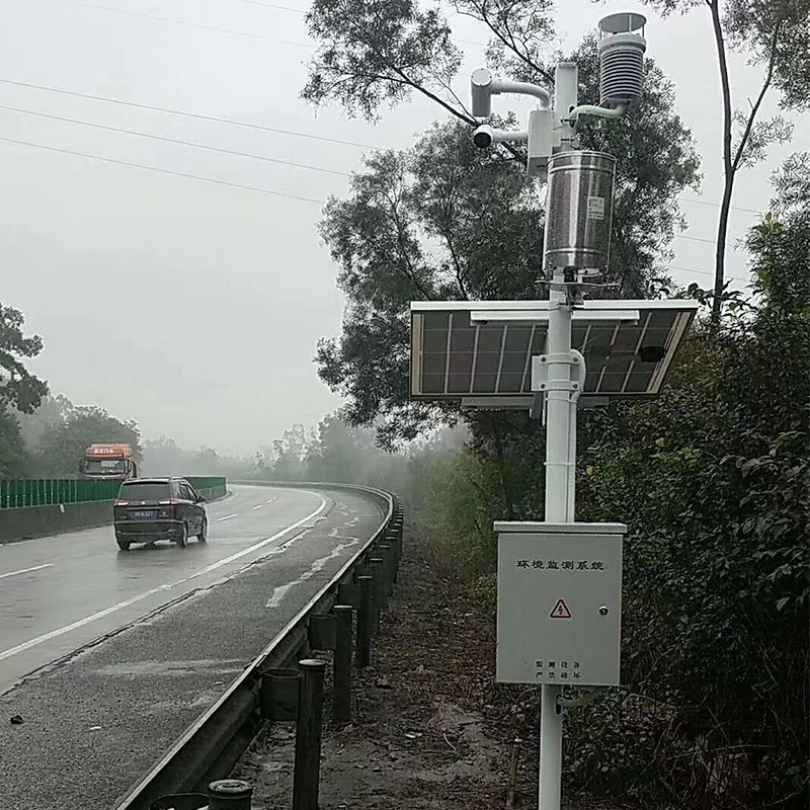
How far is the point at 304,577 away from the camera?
19906mm

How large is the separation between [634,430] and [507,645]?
6307mm

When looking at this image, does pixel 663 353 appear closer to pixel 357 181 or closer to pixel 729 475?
pixel 729 475

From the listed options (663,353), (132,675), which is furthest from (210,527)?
(663,353)

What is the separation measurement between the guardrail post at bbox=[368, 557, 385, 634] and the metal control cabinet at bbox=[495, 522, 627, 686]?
7771 mm

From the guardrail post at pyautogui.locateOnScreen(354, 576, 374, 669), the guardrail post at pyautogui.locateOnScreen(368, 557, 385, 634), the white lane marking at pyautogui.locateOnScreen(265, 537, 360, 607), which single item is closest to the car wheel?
the white lane marking at pyautogui.locateOnScreen(265, 537, 360, 607)

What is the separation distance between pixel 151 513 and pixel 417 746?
19.1 m

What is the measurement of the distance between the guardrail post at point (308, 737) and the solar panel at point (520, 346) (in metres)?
1.69

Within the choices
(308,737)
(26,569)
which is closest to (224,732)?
(308,737)

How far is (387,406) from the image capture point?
2909cm

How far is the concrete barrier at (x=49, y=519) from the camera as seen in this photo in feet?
97.8

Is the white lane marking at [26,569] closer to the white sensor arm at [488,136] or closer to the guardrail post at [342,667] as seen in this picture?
the guardrail post at [342,667]

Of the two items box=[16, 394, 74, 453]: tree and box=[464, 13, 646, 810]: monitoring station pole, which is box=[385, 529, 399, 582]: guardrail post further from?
box=[16, 394, 74, 453]: tree

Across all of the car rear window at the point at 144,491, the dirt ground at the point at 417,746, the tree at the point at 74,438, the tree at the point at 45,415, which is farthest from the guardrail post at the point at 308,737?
the tree at the point at 45,415

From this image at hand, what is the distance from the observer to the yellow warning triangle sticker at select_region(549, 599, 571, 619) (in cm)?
483
